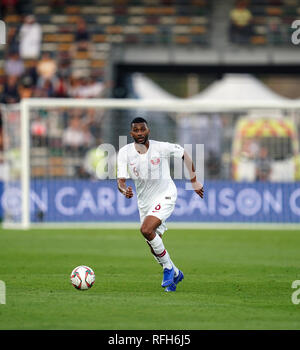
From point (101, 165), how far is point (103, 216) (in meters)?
1.26

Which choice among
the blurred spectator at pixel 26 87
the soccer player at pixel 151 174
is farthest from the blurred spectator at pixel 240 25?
the soccer player at pixel 151 174

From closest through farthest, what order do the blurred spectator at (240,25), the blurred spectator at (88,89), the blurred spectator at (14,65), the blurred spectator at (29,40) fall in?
the blurred spectator at (88,89)
the blurred spectator at (14,65)
the blurred spectator at (29,40)
the blurred spectator at (240,25)

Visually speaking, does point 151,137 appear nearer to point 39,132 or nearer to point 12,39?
point 39,132

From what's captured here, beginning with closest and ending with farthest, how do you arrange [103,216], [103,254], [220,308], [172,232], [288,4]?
1. [220,308]
2. [103,254]
3. [172,232]
4. [103,216]
5. [288,4]

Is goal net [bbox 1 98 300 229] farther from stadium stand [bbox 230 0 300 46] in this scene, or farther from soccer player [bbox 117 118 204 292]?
soccer player [bbox 117 118 204 292]

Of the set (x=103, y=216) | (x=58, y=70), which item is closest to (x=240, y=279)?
(x=103, y=216)

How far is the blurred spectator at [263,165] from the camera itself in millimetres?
22688

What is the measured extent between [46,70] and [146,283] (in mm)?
17881

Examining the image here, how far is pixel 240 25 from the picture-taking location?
Result: 30.4 metres

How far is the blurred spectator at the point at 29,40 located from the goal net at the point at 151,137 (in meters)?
6.78

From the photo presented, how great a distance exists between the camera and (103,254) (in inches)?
621

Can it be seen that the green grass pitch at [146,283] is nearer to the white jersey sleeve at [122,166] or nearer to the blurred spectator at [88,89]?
the white jersey sleeve at [122,166]
